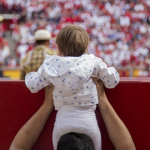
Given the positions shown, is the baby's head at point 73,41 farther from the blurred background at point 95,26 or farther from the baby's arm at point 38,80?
the blurred background at point 95,26

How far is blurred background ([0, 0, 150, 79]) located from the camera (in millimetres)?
11344

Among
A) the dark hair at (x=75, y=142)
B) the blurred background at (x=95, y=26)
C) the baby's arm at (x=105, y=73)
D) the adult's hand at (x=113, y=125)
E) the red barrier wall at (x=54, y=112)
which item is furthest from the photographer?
the blurred background at (x=95, y=26)

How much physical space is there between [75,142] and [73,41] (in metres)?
0.58

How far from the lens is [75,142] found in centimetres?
171

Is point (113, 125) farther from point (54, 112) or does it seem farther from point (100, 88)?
point (54, 112)

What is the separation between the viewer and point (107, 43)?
38.7 ft

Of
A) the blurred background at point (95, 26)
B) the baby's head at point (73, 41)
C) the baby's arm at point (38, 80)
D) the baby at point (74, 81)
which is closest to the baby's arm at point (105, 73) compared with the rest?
the baby at point (74, 81)

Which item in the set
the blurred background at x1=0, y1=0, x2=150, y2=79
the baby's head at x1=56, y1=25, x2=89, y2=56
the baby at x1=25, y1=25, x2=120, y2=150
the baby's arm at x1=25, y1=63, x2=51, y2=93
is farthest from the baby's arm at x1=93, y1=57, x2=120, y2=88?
the blurred background at x1=0, y1=0, x2=150, y2=79

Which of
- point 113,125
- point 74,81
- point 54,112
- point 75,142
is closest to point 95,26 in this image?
point 54,112

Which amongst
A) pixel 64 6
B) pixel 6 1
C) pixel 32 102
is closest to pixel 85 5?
pixel 64 6

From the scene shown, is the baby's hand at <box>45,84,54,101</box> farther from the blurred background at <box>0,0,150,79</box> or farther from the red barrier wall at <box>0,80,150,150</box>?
the blurred background at <box>0,0,150,79</box>

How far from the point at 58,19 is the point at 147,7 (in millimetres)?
3581

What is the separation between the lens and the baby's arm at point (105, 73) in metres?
1.83

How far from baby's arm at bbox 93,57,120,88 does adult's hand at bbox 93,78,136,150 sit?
8cm
